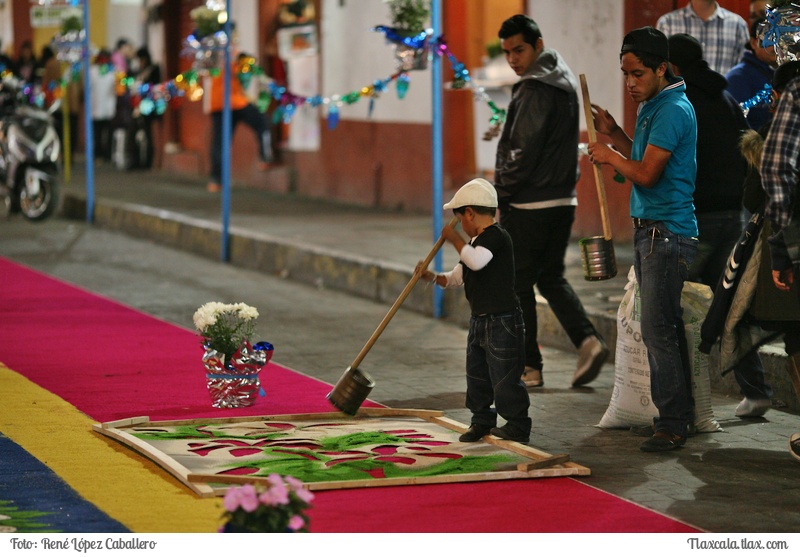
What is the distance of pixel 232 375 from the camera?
26.3 feet

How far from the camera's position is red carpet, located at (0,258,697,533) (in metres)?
5.71

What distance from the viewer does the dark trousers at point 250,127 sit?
66.3ft

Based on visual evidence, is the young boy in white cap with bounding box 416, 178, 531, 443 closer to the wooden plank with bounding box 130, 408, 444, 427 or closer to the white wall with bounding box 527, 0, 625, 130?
the wooden plank with bounding box 130, 408, 444, 427

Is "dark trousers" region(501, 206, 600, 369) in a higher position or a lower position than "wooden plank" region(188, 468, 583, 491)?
higher

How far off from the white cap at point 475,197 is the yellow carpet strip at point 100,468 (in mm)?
1852

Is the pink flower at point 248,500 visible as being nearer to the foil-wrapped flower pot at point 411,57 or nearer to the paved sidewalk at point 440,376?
the paved sidewalk at point 440,376

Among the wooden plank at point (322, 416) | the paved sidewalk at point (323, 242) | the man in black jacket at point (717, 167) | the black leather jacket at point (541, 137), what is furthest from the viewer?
the paved sidewalk at point (323, 242)

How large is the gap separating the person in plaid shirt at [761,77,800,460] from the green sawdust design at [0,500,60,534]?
3133 millimetres

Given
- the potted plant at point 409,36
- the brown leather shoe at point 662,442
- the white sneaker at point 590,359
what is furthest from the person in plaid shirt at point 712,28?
the brown leather shoe at point 662,442

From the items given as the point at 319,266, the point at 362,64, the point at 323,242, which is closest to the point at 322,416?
the point at 319,266

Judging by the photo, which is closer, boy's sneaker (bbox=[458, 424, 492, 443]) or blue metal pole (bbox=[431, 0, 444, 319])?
boy's sneaker (bbox=[458, 424, 492, 443])

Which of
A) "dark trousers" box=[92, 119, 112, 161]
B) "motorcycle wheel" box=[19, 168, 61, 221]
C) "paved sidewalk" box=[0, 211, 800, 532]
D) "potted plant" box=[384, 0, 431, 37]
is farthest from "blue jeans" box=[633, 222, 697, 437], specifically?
"dark trousers" box=[92, 119, 112, 161]

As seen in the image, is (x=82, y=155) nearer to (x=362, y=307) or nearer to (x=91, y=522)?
(x=362, y=307)

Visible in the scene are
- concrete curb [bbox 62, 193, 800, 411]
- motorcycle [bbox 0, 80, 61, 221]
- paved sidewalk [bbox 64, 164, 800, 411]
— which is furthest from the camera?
motorcycle [bbox 0, 80, 61, 221]
